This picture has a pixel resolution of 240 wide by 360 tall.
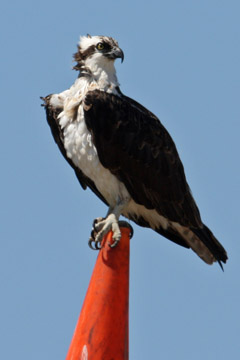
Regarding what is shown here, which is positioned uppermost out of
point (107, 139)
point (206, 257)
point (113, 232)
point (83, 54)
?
point (83, 54)

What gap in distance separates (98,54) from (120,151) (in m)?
1.15

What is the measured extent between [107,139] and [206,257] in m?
1.71

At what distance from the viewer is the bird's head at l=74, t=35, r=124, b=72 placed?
31.0 feet

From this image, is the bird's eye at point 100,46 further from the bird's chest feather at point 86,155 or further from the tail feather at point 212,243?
the tail feather at point 212,243

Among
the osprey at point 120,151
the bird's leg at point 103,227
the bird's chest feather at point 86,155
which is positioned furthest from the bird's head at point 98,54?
the bird's leg at point 103,227

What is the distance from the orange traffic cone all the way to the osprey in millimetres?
1524

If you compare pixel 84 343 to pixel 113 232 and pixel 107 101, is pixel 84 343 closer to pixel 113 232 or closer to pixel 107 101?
pixel 113 232

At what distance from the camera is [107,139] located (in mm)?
9094

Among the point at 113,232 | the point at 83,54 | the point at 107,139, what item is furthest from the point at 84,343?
the point at 83,54

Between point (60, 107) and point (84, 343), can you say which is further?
point (60, 107)

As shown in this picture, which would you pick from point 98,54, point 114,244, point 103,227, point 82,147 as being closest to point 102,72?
point 98,54

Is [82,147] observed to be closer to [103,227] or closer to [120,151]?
[120,151]

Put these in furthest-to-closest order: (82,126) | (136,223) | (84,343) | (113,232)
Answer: (136,223) → (82,126) → (113,232) → (84,343)

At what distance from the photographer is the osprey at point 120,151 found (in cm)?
910
